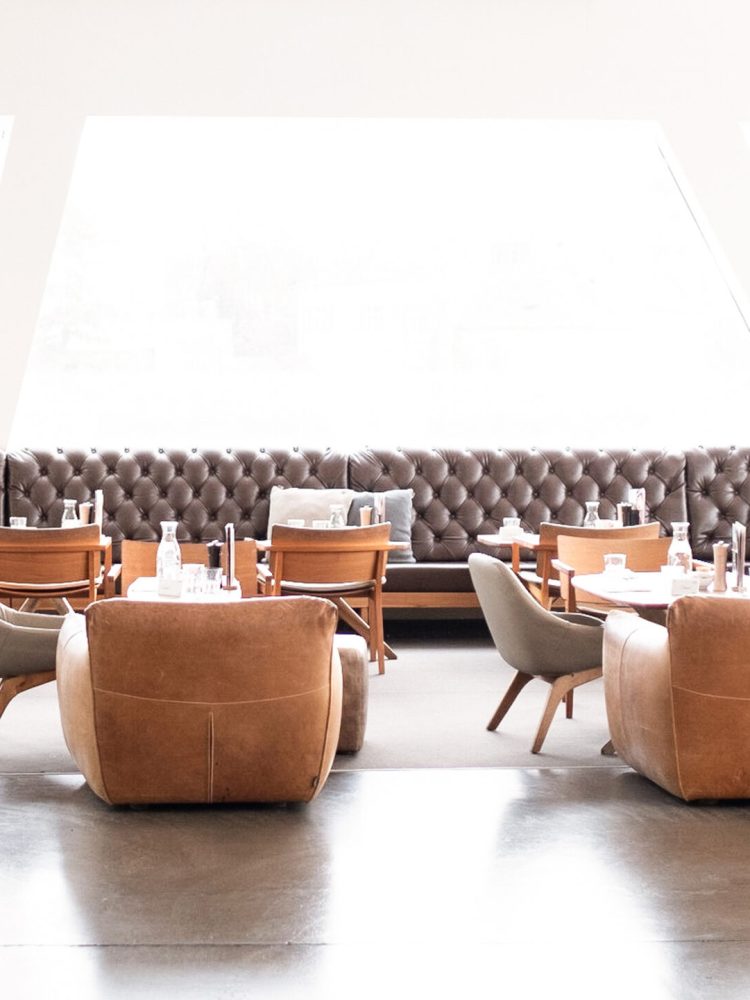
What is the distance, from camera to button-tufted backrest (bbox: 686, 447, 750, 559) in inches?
285

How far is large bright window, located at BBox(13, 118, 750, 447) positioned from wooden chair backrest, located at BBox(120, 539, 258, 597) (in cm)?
281

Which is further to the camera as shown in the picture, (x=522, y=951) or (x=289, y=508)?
(x=289, y=508)

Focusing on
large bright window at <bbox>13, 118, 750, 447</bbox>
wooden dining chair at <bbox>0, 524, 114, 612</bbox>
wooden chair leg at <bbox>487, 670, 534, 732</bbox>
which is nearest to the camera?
wooden chair leg at <bbox>487, 670, 534, 732</bbox>

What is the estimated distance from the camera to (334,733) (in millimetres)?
3518

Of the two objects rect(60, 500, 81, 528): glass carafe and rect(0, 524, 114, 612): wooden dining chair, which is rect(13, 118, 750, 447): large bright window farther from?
rect(0, 524, 114, 612): wooden dining chair

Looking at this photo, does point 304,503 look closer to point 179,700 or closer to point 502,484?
point 502,484

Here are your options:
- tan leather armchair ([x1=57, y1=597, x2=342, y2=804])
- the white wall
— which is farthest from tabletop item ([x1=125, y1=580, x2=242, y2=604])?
the white wall

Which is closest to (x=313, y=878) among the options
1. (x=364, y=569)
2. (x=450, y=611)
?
(x=364, y=569)

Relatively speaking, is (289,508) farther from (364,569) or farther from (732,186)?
(732,186)

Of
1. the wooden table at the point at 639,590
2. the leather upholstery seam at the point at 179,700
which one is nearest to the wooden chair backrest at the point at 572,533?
the wooden table at the point at 639,590

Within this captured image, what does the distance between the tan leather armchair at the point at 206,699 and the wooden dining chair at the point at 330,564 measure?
1857 millimetres

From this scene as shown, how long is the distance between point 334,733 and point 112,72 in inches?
180

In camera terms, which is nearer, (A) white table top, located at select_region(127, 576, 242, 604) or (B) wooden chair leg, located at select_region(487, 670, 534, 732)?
(A) white table top, located at select_region(127, 576, 242, 604)

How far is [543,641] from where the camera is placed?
4199 millimetres
